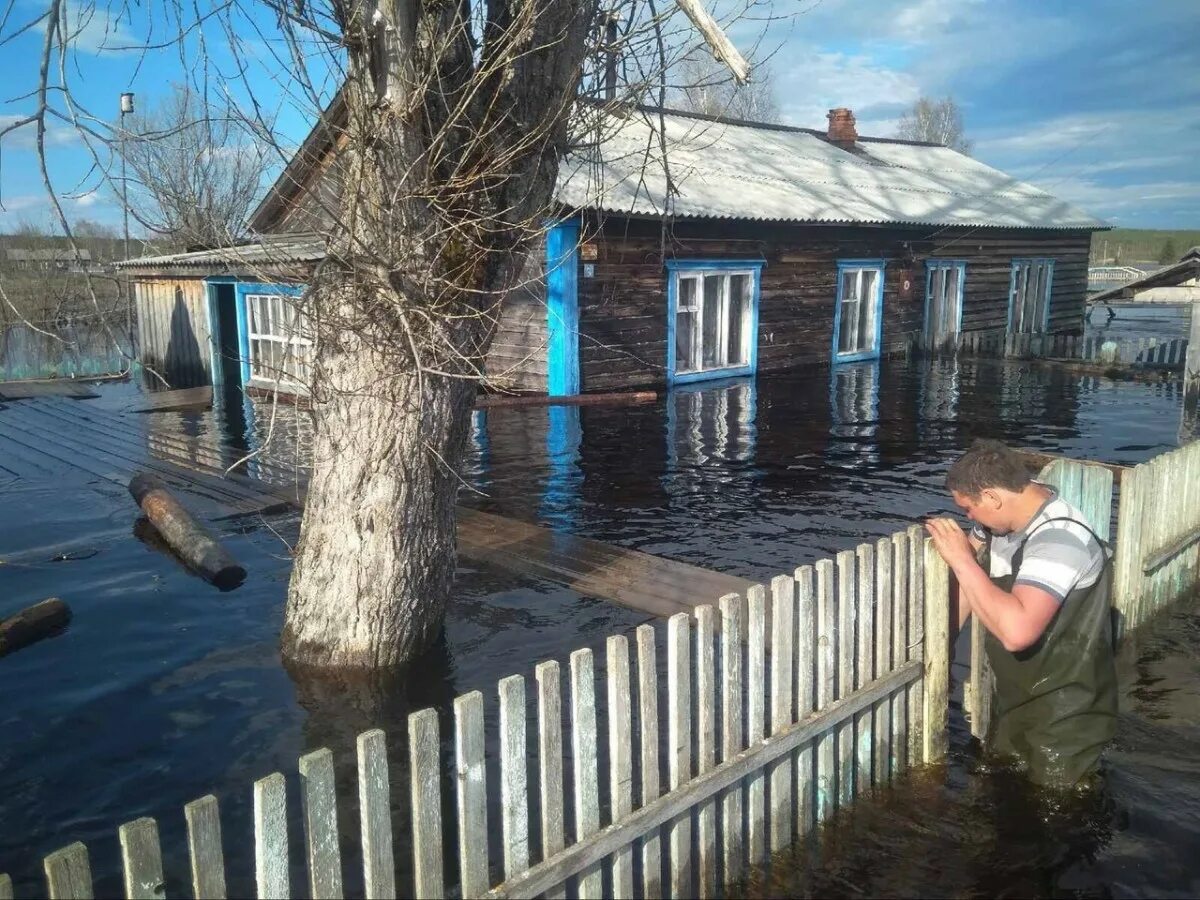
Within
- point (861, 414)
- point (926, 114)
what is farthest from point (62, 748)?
point (926, 114)

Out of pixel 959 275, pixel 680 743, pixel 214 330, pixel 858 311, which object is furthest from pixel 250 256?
pixel 959 275

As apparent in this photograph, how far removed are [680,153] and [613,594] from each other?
45.9ft

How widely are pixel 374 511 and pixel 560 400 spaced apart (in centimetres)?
987

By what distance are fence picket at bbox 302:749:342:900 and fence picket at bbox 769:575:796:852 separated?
1.81m

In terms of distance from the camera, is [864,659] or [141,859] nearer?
[141,859]

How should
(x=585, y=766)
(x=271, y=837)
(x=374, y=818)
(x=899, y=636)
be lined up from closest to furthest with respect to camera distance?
(x=271, y=837) < (x=374, y=818) < (x=585, y=766) < (x=899, y=636)

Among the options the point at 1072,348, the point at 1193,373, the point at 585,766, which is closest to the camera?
the point at 585,766

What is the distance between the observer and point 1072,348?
2067 cm

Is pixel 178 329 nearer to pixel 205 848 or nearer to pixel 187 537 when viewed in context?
pixel 187 537

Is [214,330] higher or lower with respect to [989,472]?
lower

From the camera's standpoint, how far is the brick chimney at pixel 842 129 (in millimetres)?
27109

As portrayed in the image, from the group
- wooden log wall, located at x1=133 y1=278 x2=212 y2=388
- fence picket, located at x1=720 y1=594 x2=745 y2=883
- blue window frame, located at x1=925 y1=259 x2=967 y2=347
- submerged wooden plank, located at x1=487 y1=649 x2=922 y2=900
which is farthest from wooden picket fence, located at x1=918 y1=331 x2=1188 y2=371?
fence picket, located at x1=720 y1=594 x2=745 y2=883

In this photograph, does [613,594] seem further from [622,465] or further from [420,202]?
[622,465]

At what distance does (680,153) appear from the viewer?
18.5 meters
